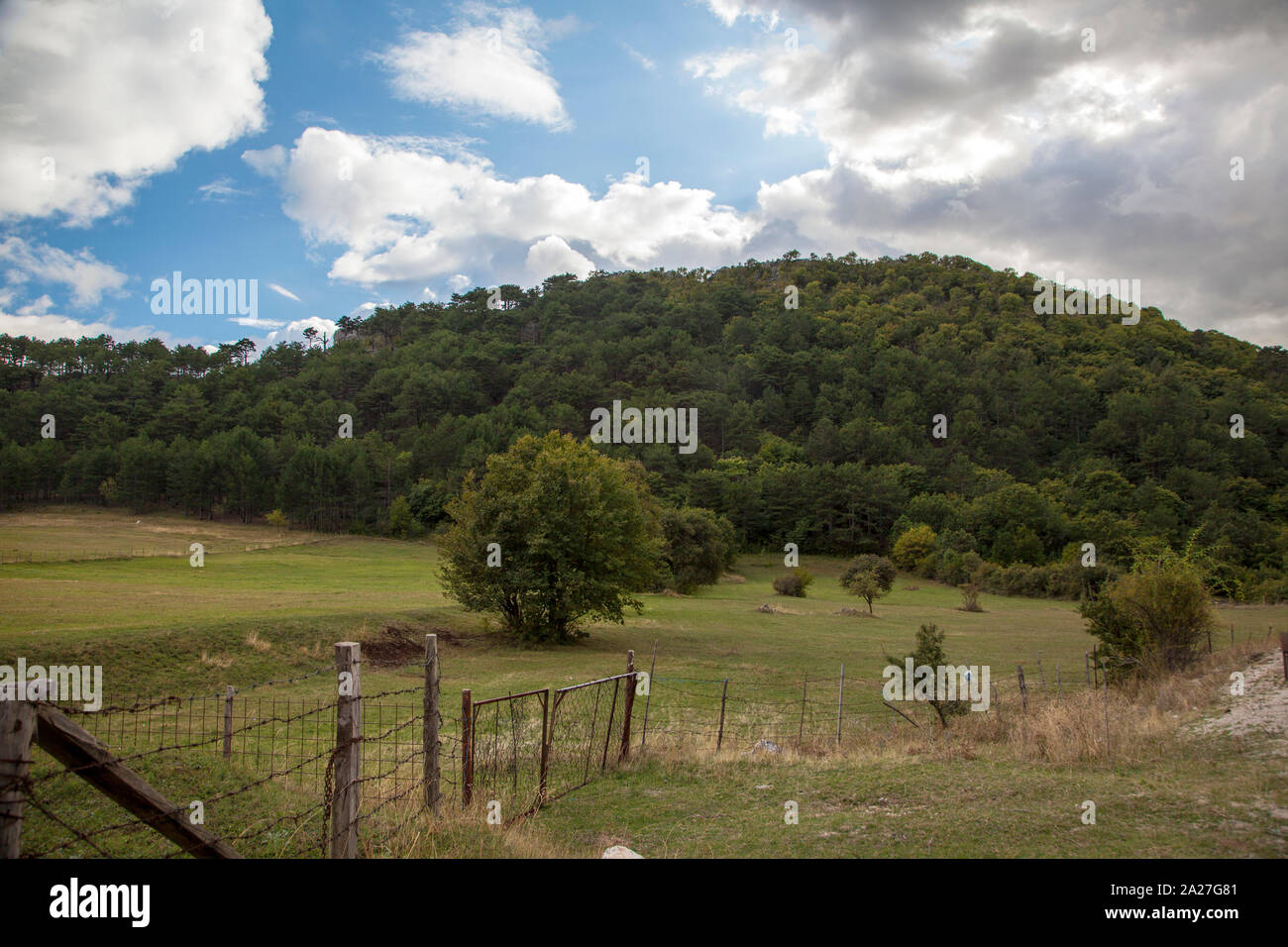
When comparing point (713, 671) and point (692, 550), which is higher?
point (692, 550)

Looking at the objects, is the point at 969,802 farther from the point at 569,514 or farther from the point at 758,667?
the point at 569,514

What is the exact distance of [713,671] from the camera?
96.5 ft

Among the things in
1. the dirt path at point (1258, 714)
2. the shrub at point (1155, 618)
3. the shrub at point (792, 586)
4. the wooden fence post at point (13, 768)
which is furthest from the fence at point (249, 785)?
the shrub at point (792, 586)

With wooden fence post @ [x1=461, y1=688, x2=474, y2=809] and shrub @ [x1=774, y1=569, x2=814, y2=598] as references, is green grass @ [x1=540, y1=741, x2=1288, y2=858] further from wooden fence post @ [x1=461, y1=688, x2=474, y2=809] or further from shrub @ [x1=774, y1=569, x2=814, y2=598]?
shrub @ [x1=774, y1=569, x2=814, y2=598]

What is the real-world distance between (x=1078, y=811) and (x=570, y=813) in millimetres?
6375

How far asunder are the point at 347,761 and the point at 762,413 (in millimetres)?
147397

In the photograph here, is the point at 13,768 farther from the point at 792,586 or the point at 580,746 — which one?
the point at 792,586

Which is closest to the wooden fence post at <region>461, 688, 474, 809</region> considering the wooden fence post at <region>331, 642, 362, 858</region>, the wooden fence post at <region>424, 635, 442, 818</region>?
the wooden fence post at <region>424, 635, 442, 818</region>

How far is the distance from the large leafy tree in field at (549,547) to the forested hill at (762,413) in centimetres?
6269

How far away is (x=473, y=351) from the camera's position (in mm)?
154500

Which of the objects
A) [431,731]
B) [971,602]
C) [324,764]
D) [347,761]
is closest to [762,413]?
[971,602]

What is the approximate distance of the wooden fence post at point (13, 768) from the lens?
4082mm

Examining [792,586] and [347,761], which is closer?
[347,761]
